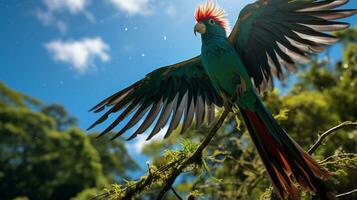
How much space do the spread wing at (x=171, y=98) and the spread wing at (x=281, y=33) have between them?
0.43 metres

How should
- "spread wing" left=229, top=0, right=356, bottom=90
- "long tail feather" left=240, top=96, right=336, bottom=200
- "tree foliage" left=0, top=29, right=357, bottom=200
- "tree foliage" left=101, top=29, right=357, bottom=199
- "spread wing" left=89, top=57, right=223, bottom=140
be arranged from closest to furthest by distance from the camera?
"long tail feather" left=240, top=96, right=336, bottom=200 < "spread wing" left=229, top=0, right=356, bottom=90 < "spread wing" left=89, top=57, right=223, bottom=140 < "tree foliage" left=101, top=29, right=357, bottom=199 < "tree foliage" left=0, top=29, right=357, bottom=200

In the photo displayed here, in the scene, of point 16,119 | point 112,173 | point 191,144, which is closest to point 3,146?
point 16,119

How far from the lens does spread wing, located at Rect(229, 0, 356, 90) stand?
246 centimetres

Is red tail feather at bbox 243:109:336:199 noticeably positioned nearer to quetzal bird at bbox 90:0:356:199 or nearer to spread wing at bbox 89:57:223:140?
quetzal bird at bbox 90:0:356:199

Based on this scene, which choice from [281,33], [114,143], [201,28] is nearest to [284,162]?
[281,33]

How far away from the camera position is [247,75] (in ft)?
9.18

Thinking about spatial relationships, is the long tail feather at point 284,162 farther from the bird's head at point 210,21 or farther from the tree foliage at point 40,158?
the tree foliage at point 40,158

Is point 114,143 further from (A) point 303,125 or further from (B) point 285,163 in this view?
(B) point 285,163

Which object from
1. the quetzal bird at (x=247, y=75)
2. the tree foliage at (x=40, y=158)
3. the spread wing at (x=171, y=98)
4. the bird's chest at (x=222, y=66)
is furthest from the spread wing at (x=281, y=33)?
the tree foliage at (x=40, y=158)

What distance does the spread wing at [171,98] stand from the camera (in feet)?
9.81

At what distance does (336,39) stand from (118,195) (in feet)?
5.44

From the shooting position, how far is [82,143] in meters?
18.4

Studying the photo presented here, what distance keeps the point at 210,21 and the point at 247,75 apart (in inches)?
22.0

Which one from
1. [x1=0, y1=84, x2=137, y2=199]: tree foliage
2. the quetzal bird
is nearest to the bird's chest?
the quetzal bird
